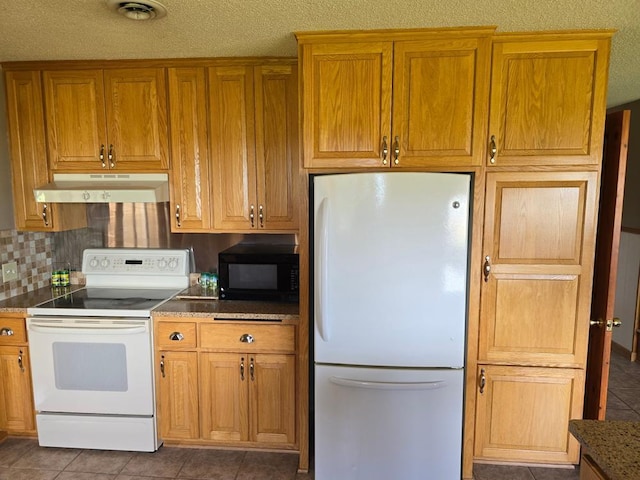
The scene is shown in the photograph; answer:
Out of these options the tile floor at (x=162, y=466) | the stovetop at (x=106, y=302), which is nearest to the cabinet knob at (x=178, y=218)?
the stovetop at (x=106, y=302)

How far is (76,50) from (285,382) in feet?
7.07

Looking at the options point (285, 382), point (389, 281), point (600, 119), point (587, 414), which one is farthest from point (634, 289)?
point (285, 382)

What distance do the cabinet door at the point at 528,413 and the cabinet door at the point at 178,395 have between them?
1.58 m

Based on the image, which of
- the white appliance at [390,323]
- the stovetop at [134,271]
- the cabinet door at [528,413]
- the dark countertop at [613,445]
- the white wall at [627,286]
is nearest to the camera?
the dark countertop at [613,445]

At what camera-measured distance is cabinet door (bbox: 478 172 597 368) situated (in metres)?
2.07

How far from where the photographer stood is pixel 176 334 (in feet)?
7.81

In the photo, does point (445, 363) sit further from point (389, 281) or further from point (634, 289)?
point (634, 289)

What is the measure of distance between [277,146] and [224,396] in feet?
4.86

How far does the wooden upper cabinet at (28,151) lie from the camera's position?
2.51 meters

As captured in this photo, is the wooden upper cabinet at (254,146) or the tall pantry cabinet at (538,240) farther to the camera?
the wooden upper cabinet at (254,146)

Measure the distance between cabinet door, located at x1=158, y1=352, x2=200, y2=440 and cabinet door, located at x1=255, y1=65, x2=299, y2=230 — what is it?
0.91 metres

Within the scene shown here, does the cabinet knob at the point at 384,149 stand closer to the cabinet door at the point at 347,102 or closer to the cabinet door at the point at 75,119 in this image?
the cabinet door at the point at 347,102

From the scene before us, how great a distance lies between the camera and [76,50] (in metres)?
2.27

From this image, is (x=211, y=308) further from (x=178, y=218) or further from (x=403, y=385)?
(x=403, y=385)
